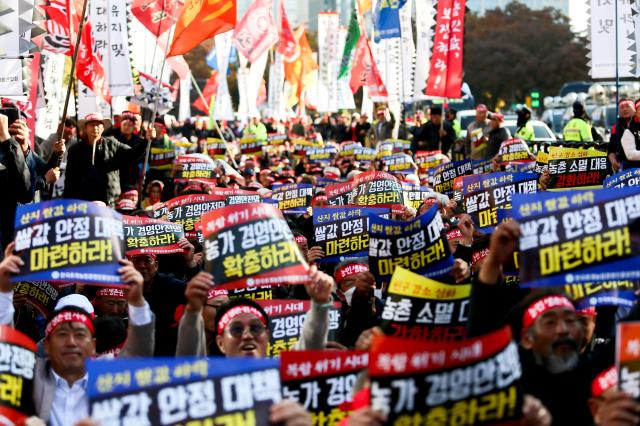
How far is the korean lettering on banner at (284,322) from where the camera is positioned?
7465 mm

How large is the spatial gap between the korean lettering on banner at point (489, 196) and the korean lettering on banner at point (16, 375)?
197 inches

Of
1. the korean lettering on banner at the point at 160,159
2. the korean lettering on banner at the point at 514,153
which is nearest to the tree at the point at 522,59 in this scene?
the korean lettering on banner at the point at 160,159

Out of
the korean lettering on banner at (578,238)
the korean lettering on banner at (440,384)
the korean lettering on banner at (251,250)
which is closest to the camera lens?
the korean lettering on banner at (440,384)

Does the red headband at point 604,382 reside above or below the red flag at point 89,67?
below

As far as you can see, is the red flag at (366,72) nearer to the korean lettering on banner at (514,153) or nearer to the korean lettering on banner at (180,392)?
the korean lettering on banner at (514,153)

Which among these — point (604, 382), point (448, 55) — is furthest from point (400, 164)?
point (604, 382)

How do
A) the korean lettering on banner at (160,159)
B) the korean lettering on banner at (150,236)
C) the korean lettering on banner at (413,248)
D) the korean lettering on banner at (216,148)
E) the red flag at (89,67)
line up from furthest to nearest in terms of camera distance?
1. the korean lettering on banner at (216,148)
2. the red flag at (89,67)
3. the korean lettering on banner at (160,159)
4. the korean lettering on banner at (150,236)
5. the korean lettering on banner at (413,248)

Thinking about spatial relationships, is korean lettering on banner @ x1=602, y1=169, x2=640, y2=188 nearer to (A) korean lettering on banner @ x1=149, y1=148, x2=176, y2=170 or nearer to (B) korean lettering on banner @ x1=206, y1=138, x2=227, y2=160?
(A) korean lettering on banner @ x1=149, y1=148, x2=176, y2=170

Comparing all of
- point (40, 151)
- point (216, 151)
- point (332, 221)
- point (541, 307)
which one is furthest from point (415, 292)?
point (216, 151)

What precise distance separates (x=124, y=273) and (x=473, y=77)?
6561cm

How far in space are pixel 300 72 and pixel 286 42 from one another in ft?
11.1

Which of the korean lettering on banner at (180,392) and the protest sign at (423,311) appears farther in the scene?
the protest sign at (423,311)

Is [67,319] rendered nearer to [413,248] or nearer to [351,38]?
[413,248]

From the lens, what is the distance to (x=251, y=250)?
6344 mm
